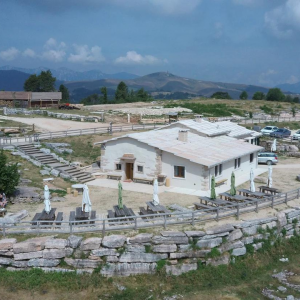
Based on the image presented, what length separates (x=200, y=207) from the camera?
22.8 metres

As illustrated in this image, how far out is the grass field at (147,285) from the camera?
54.4 feet

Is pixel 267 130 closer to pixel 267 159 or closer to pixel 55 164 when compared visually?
pixel 267 159

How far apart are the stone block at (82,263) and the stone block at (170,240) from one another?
8.96 ft

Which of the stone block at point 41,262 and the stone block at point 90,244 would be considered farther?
the stone block at point 90,244

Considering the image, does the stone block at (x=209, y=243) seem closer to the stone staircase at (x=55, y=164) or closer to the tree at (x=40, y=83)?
the stone staircase at (x=55, y=164)

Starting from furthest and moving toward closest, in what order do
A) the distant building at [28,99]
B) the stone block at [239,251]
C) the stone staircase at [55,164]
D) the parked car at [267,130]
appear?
the distant building at [28,99] < the parked car at [267,130] < the stone staircase at [55,164] < the stone block at [239,251]

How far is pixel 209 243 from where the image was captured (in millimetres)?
18953

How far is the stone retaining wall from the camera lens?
58.2ft

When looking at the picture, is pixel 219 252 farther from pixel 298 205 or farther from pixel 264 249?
pixel 298 205

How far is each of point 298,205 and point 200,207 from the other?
5932 millimetres

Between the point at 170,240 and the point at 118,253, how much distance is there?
2402mm

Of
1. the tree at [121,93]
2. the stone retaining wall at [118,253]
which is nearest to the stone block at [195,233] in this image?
the stone retaining wall at [118,253]

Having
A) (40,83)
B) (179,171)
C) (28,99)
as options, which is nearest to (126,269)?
(179,171)

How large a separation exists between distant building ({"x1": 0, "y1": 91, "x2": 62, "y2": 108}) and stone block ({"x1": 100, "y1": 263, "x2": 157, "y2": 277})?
61.4m
